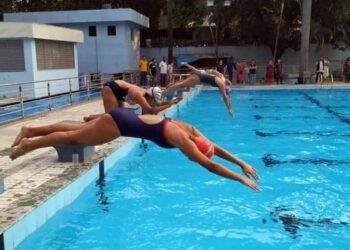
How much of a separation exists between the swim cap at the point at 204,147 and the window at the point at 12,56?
1538 centimetres

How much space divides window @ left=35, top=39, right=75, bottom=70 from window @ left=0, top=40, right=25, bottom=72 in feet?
2.21

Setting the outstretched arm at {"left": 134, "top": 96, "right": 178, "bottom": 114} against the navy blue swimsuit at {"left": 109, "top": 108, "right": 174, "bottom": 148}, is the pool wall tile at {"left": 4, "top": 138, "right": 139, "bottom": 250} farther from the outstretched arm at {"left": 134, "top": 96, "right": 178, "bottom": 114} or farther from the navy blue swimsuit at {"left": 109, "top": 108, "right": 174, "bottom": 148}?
the navy blue swimsuit at {"left": 109, "top": 108, "right": 174, "bottom": 148}

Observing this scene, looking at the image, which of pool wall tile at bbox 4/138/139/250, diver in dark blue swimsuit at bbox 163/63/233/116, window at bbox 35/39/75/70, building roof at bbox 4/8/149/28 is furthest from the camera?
building roof at bbox 4/8/149/28

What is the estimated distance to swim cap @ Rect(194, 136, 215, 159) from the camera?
13.3 ft

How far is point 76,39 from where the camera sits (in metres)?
22.3

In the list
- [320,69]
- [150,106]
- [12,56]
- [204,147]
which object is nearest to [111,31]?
[12,56]

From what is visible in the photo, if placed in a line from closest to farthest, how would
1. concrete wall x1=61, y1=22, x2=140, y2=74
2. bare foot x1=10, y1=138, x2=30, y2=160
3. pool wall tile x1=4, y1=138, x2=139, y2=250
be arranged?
1. pool wall tile x1=4, y1=138, x2=139, y2=250
2. bare foot x1=10, y1=138, x2=30, y2=160
3. concrete wall x1=61, y1=22, x2=140, y2=74

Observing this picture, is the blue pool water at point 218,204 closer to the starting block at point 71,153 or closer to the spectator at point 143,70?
the starting block at point 71,153

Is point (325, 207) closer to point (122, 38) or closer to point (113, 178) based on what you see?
point (113, 178)

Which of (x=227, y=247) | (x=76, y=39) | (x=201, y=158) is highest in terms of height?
(x=76, y=39)

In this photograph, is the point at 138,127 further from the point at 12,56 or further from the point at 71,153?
the point at 12,56

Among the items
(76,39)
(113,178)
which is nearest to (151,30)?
(76,39)

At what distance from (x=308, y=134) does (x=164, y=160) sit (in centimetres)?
451

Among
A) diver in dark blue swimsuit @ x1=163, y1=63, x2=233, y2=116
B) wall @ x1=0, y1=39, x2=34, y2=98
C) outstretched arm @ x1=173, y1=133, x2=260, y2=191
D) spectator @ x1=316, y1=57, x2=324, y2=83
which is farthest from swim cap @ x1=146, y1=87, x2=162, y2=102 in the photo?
spectator @ x1=316, y1=57, x2=324, y2=83
